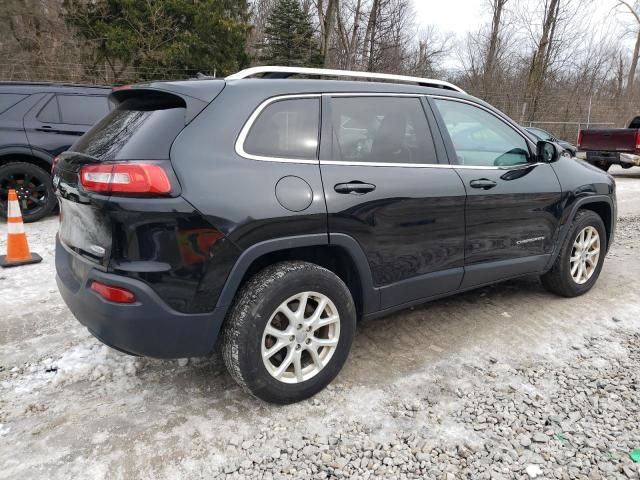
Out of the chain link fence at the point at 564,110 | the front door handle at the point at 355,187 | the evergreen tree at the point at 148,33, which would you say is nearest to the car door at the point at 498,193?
the front door handle at the point at 355,187

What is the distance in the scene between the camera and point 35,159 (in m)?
6.87

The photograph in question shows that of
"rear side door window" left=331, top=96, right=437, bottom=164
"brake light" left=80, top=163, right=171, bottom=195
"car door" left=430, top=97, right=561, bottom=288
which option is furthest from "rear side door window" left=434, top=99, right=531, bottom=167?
"brake light" left=80, top=163, right=171, bottom=195

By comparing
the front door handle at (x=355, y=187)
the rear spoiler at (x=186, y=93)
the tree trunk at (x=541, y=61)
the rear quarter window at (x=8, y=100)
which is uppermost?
the tree trunk at (x=541, y=61)

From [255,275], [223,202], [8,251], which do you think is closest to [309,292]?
[255,275]

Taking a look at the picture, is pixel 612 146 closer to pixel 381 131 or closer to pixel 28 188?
pixel 381 131

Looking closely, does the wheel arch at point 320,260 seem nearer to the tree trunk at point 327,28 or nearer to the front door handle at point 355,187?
the front door handle at point 355,187

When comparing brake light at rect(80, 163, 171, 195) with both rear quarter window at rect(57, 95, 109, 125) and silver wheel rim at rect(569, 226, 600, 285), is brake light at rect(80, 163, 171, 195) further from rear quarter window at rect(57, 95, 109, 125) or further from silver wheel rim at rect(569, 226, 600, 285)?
rear quarter window at rect(57, 95, 109, 125)

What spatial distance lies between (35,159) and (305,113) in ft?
18.6

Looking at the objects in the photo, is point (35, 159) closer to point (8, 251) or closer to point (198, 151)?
point (8, 251)

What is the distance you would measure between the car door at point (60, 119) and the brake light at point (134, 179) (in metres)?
5.13

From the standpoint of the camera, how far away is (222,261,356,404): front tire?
251cm

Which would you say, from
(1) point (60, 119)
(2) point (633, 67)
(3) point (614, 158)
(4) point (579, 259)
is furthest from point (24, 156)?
(2) point (633, 67)

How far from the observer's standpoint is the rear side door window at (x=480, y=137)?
3.46 m

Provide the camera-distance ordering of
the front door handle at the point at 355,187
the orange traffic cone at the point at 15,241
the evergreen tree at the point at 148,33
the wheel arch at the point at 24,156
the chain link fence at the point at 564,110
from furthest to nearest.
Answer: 1. the chain link fence at the point at 564,110
2. the evergreen tree at the point at 148,33
3. the wheel arch at the point at 24,156
4. the orange traffic cone at the point at 15,241
5. the front door handle at the point at 355,187
